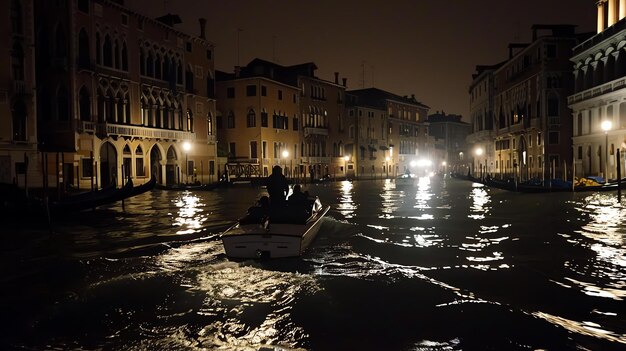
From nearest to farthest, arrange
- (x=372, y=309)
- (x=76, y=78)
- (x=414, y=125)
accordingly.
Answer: (x=372, y=309) → (x=76, y=78) → (x=414, y=125)

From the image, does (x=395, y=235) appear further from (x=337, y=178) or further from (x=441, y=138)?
(x=441, y=138)

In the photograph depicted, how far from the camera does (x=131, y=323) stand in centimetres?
548

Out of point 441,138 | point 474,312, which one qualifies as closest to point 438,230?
point 474,312

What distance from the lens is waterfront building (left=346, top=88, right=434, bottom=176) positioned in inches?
2741

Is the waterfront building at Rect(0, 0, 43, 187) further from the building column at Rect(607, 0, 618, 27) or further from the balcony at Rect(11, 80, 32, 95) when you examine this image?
the building column at Rect(607, 0, 618, 27)

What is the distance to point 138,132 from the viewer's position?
33.8 m

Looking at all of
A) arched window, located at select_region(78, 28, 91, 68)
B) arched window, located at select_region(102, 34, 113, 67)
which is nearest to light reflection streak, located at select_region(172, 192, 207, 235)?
arched window, located at select_region(78, 28, 91, 68)

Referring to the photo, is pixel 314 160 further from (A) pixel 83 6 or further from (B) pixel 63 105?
(A) pixel 83 6

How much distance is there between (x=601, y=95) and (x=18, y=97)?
1326 inches

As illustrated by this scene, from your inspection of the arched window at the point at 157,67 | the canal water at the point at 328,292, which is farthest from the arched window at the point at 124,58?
the canal water at the point at 328,292

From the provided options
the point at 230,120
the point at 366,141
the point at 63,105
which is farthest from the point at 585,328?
the point at 366,141

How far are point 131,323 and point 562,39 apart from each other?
41812 mm

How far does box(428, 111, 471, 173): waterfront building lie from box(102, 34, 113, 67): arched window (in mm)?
64000

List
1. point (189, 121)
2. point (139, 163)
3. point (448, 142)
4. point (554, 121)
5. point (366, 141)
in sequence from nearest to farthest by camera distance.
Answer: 1. point (139, 163)
2. point (554, 121)
3. point (189, 121)
4. point (366, 141)
5. point (448, 142)
